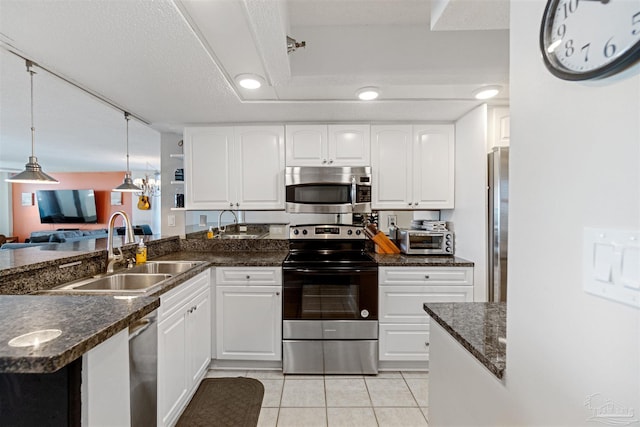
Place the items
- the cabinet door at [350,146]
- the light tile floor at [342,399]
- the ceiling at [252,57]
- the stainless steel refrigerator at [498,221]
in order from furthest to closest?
the cabinet door at [350,146], the stainless steel refrigerator at [498,221], the light tile floor at [342,399], the ceiling at [252,57]

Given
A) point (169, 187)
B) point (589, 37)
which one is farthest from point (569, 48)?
point (169, 187)

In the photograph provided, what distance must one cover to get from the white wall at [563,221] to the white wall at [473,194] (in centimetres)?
176

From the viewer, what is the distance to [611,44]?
1.48ft

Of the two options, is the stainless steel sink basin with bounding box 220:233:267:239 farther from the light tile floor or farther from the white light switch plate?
the white light switch plate

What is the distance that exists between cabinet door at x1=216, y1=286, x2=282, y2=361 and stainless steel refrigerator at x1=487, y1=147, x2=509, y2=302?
1690 mm

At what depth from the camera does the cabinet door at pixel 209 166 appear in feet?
9.15

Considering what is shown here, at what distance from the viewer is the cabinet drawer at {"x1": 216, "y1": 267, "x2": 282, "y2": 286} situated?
94.4 inches

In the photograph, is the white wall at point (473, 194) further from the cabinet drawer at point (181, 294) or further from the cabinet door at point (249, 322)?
the cabinet drawer at point (181, 294)

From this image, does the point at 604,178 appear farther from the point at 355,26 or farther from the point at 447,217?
the point at 447,217

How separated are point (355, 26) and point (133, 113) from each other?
200 centimetres

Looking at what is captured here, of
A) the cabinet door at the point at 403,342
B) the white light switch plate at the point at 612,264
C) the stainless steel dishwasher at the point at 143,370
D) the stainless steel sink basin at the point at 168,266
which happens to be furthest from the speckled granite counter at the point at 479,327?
the stainless steel sink basin at the point at 168,266

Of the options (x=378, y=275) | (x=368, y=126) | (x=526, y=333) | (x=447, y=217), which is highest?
(x=368, y=126)

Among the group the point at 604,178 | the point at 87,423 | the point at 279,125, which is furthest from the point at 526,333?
the point at 279,125

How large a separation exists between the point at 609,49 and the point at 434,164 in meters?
2.39
